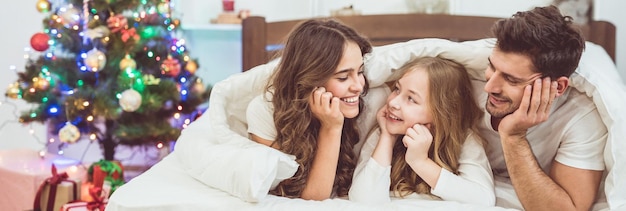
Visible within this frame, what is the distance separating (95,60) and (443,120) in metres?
1.63

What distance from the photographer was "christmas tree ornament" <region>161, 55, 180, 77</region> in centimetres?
290

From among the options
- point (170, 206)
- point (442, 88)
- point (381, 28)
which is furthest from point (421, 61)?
→ point (381, 28)

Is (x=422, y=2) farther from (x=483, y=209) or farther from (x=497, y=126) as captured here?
(x=483, y=209)

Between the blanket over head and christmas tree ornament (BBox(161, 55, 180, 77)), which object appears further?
christmas tree ornament (BBox(161, 55, 180, 77))

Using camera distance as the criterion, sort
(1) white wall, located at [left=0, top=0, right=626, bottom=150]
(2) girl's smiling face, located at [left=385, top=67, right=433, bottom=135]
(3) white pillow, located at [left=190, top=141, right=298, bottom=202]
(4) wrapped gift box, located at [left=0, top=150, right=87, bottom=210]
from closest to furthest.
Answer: (3) white pillow, located at [left=190, top=141, right=298, bottom=202] < (2) girl's smiling face, located at [left=385, top=67, right=433, bottom=135] < (4) wrapped gift box, located at [left=0, top=150, right=87, bottom=210] < (1) white wall, located at [left=0, top=0, right=626, bottom=150]

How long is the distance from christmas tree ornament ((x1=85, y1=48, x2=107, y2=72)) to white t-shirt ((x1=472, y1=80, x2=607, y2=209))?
161cm

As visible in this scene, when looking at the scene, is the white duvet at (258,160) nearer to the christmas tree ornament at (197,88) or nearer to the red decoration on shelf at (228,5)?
the christmas tree ornament at (197,88)

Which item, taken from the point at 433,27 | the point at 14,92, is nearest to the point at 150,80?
the point at 14,92

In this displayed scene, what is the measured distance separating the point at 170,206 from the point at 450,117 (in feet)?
2.43

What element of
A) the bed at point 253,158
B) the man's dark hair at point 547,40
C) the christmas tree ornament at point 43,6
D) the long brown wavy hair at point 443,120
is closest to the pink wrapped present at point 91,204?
the bed at point 253,158

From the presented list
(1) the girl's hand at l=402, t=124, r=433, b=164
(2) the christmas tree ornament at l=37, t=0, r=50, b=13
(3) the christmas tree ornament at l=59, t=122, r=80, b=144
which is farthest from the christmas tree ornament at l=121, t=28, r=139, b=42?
(1) the girl's hand at l=402, t=124, r=433, b=164

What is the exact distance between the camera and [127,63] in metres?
2.80

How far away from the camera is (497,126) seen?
179cm

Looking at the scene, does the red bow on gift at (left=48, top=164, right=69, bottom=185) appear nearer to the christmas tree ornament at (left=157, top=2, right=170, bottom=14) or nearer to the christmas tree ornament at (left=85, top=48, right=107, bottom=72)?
the christmas tree ornament at (left=85, top=48, right=107, bottom=72)
